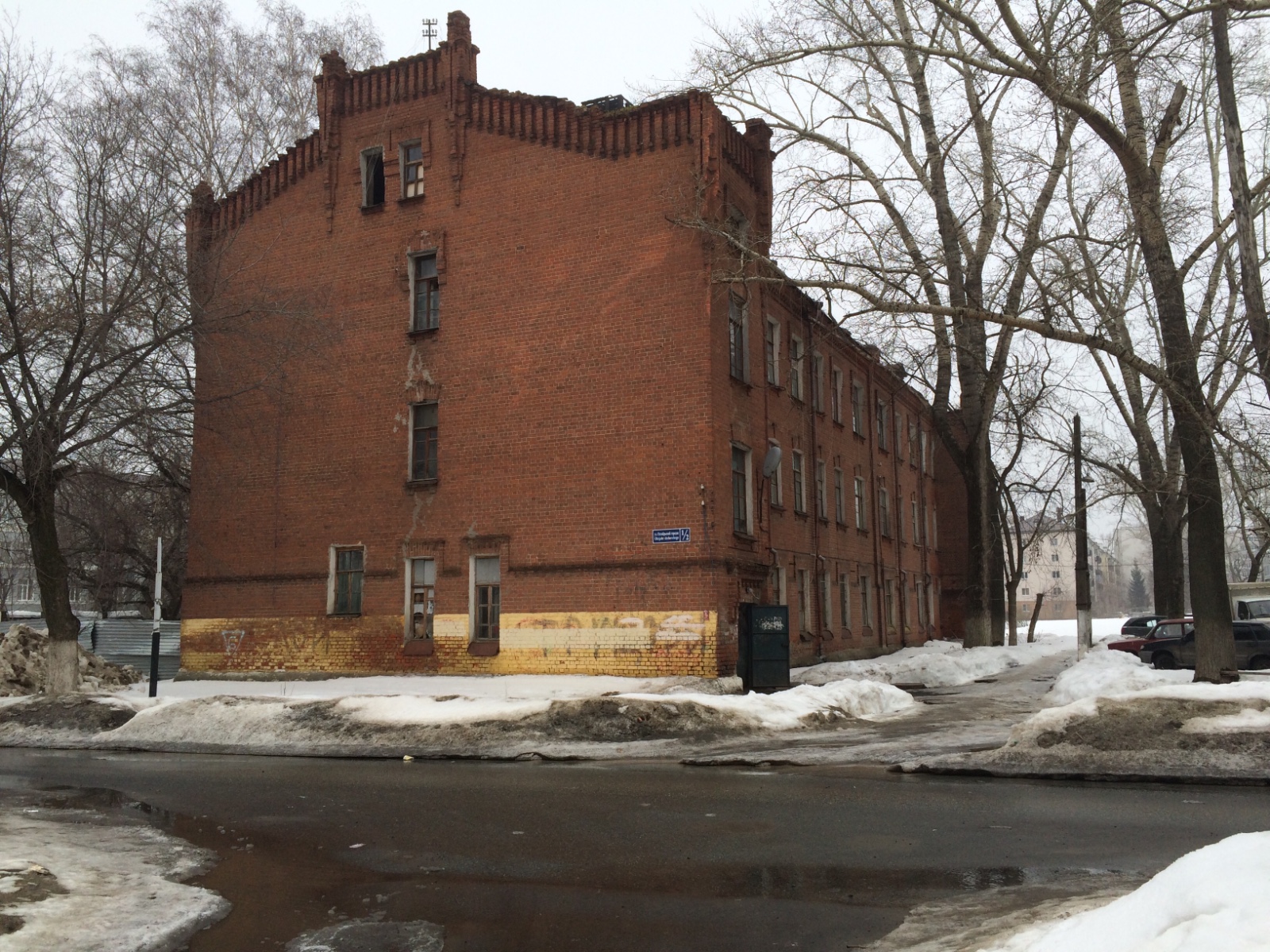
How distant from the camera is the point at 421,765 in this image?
1309 cm

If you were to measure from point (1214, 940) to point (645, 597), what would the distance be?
17.3m

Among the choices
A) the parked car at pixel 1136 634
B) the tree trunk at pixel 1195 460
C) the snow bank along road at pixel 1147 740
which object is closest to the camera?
the snow bank along road at pixel 1147 740

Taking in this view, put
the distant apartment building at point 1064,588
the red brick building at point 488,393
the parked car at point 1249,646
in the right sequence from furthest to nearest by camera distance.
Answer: the distant apartment building at point 1064,588
the parked car at point 1249,646
the red brick building at point 488,393

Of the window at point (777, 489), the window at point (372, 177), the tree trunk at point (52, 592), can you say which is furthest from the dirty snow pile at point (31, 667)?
the window at point (777, 489)

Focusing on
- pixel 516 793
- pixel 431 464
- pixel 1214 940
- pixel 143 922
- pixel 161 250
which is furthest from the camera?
pixel 431 464

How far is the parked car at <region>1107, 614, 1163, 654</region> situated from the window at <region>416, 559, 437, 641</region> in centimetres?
1992

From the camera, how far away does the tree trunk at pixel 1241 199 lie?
12719mm

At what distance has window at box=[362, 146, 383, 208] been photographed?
2527 centimetres

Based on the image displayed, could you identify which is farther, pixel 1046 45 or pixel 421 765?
pixel 1046 45

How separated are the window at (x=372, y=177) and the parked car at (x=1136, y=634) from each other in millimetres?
23594

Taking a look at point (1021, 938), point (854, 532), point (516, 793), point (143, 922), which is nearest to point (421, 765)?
point (516, 793)

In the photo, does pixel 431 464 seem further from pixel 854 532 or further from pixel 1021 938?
pixel 1021 938

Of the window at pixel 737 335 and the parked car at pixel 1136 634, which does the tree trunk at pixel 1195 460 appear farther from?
the parked car at pixel 1136 634

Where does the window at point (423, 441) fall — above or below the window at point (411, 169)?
below
